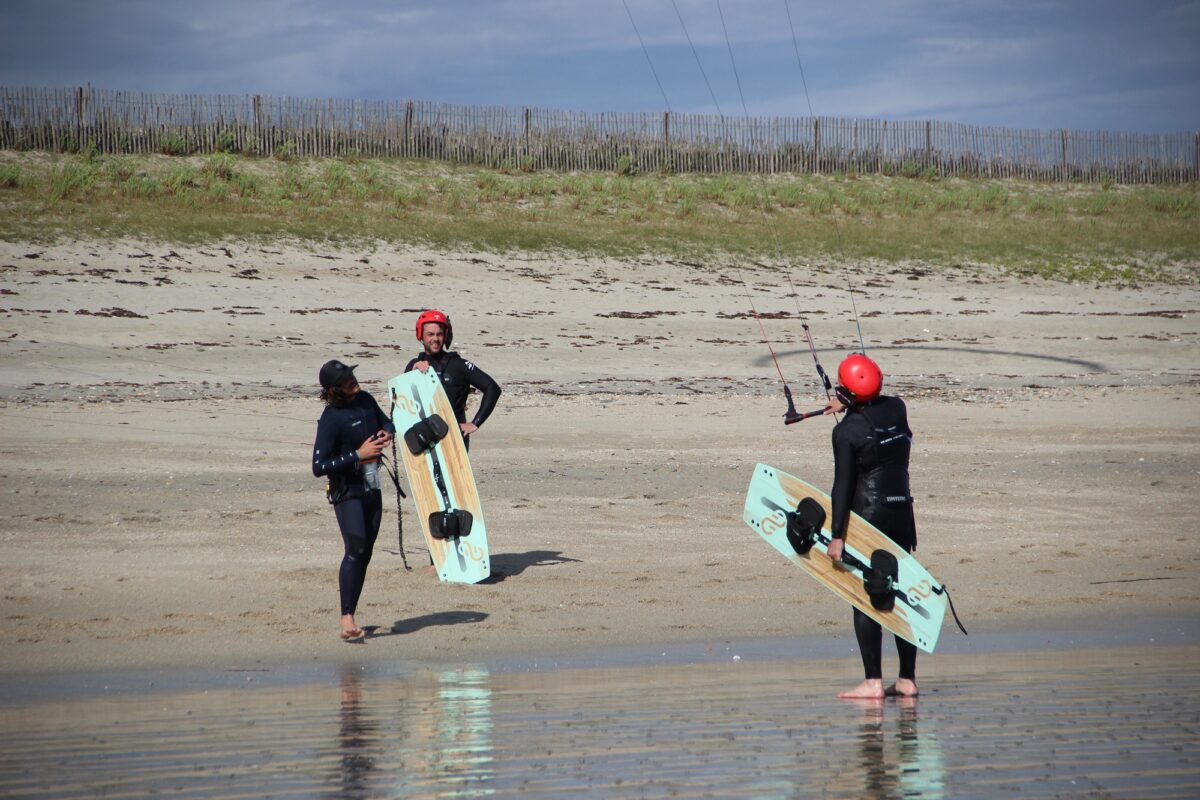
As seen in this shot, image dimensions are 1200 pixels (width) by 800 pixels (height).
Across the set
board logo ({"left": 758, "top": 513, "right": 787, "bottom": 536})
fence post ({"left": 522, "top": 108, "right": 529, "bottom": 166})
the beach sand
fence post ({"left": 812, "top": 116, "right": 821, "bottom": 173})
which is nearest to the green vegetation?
fence post ({"left": 522, "top": 108, "right": 529, "bottom": 166})

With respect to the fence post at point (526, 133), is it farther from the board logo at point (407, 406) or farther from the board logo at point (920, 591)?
the board logo at point (920, 591)

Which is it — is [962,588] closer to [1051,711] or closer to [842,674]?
[842,674]

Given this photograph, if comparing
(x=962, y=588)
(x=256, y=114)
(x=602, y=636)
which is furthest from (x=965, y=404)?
(x=256, y=114)

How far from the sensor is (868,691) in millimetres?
6121

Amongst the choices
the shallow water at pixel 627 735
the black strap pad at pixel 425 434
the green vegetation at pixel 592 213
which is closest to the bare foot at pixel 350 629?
the shallow water at pixel 627 735

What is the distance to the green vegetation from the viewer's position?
22828mm

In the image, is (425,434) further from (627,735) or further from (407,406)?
(627,735)

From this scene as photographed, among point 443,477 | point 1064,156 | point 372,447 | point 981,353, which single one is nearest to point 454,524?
point 443,477

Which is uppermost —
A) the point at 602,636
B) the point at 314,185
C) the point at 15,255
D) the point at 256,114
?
the point at 256,114

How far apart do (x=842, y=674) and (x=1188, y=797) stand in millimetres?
2184

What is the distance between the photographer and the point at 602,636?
756cm

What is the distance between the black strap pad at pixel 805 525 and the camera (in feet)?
21.0

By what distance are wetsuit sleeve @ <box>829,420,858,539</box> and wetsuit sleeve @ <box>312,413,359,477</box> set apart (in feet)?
8.50

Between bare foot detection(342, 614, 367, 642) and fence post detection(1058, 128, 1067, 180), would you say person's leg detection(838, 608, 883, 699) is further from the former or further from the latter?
fence post detection(1058, 128, 1067, 180)
